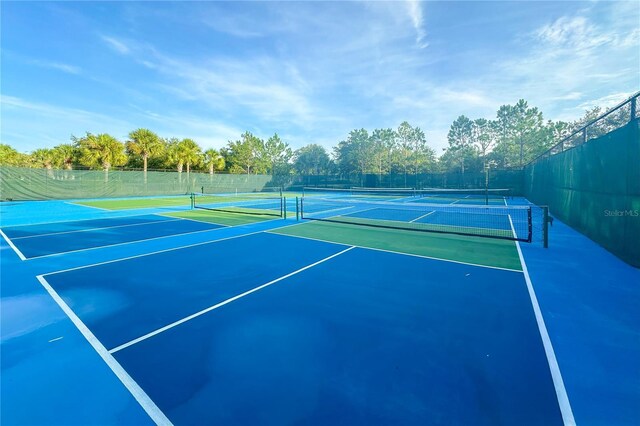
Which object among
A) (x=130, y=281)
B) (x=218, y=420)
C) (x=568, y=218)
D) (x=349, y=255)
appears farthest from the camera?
(x=568, y=218)

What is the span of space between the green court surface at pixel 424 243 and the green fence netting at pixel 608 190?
6.67 ft

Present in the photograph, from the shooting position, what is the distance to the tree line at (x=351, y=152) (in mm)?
36969

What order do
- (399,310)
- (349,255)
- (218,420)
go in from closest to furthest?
(218,420) → (399,310) → (349,255)

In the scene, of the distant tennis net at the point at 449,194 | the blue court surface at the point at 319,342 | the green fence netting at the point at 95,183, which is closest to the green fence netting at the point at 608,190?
the blue court surface at the point at 319,342

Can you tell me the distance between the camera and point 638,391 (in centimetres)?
262

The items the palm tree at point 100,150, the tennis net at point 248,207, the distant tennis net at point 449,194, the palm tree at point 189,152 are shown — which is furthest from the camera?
the palm tree at point 189,152

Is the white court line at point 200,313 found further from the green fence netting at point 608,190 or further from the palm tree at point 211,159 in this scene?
the palm tree at point 211,159

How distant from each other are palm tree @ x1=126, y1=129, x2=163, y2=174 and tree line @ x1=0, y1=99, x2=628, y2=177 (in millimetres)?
107

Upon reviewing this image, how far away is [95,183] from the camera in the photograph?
92.9 feet

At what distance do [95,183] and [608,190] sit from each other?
116 feet

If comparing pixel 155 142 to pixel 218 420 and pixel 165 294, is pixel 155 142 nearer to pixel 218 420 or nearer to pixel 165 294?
pixel 165 294

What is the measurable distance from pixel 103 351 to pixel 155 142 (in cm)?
4011

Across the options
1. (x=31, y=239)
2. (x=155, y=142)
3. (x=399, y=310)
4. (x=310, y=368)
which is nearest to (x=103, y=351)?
A: (x=310, y=368)

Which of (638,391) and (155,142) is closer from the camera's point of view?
(638,391)
